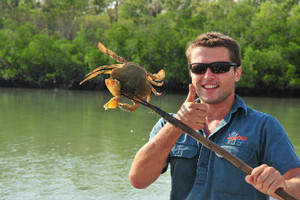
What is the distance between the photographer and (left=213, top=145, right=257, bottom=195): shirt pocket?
2.00 metres

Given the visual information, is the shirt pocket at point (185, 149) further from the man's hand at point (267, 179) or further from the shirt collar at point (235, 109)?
the man's hand at point (267, 179)

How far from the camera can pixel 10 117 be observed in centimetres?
1698

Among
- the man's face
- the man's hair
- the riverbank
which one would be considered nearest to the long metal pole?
the man's face

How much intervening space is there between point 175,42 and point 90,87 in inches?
369

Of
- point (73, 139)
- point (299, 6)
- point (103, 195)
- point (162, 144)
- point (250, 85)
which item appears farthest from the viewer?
point (299, 6)

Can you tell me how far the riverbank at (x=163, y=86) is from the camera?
133ft

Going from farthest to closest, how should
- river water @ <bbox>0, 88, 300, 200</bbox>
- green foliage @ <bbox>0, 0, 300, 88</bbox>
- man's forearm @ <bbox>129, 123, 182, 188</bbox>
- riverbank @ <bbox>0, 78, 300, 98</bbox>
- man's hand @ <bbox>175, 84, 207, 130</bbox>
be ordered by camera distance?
riverbank @ <bbox>0, 78, 300, 98</bbox>, green foliage @ <bbox>0, 0, 300, 88</bbox>, river water @ <bbox>0, 88, 300, 200</bbox>, man's forearm @ <bbox>129, 123, 182, 188</bbox>, man's hand @ <bbox>175, 84, 207, 130</bbox>

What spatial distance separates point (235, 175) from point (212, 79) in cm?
45

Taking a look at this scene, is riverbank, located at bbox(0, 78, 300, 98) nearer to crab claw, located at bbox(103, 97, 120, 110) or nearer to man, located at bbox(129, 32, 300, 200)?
man, located at bbox(129, 32, 300, 200)

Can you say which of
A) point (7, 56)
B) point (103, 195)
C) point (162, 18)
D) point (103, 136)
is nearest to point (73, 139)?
point (103, 136)

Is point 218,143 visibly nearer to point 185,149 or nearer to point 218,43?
point 185,149

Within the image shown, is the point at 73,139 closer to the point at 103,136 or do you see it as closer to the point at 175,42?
the point at 103,136

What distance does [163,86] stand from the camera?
142 feet

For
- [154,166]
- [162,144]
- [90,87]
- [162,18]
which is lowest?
[90,87]
